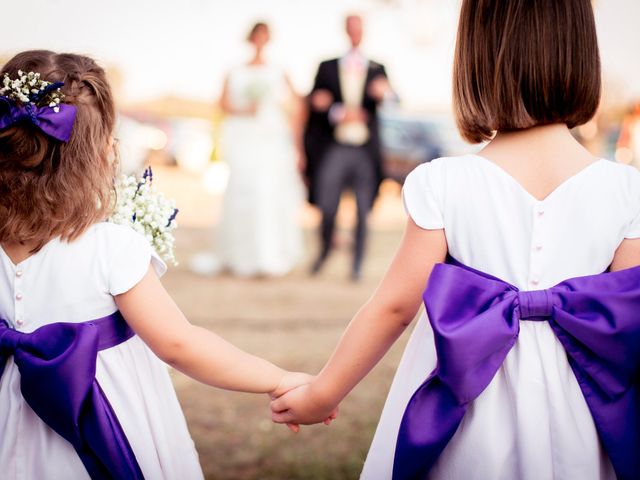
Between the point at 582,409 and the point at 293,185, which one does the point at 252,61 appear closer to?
the point at 293,185

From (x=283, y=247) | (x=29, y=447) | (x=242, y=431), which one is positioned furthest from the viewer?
(x=283, y=247)

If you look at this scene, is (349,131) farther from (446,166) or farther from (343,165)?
(446,166)

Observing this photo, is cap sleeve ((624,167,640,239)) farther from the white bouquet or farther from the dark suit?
the white bouquet

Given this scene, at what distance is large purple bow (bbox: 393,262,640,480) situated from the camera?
1479 millimetres

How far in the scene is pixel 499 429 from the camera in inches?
61.1

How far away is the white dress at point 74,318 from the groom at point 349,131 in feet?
18.3

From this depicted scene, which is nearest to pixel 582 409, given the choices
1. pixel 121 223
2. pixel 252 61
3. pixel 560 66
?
pixel 560 66

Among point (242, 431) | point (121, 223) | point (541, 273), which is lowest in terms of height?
point (242, 431)

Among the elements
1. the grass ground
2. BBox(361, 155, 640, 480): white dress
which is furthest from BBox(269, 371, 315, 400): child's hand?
the grass ground

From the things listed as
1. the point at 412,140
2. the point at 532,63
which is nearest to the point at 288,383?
the point at 532,63

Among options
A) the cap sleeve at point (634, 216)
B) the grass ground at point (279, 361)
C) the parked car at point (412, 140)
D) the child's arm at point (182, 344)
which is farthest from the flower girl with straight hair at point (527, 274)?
the parked car at point (412, 140)

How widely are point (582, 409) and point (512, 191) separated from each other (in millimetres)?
507

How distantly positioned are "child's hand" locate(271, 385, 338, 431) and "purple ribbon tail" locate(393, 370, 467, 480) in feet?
1.16

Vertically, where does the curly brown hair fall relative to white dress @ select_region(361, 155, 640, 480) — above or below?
above
